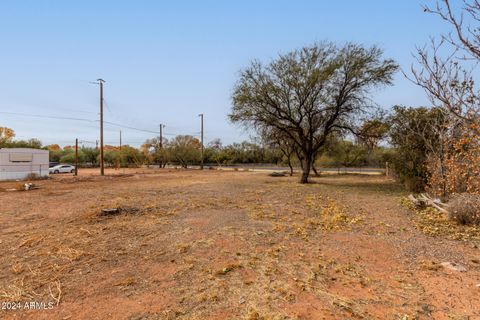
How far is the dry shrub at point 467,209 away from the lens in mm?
6133

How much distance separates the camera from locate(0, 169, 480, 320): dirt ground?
2.87 meters

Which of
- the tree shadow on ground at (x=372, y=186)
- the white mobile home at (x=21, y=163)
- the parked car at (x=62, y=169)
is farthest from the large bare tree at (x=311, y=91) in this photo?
the parked car at (x=62, y=169)

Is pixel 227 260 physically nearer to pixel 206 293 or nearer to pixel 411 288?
pixel 206 293

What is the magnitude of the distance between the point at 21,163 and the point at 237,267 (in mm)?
23819

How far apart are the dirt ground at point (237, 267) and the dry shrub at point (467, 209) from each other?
0.35 meters

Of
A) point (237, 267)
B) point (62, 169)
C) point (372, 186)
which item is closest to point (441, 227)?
point (237, 267)

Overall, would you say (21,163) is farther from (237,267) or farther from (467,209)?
(467,209)

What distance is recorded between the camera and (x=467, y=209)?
6.27 meters

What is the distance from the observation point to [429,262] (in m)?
4.12

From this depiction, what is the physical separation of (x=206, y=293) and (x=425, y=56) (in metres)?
3.54

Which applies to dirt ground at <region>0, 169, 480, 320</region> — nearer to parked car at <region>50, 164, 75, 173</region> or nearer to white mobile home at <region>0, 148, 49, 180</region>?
white mobile home at <region>0, 148, 49, 180</region>

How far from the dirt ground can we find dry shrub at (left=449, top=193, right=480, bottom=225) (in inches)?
13.9

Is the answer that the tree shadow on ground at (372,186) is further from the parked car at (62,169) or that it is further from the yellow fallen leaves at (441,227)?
the parked car at (62,169)

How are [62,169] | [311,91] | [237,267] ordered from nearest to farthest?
[237,267] < [311,91] < [62,169]
